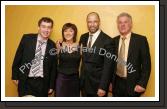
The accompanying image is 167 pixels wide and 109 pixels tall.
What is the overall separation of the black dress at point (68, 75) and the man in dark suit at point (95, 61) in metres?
0.06

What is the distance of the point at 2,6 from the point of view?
11.0ft

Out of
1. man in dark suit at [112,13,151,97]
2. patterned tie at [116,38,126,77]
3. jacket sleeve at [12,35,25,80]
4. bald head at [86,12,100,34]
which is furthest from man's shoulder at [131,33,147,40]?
jacket sleeve at [12,35,25,80]

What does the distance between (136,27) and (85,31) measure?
500 millimetres

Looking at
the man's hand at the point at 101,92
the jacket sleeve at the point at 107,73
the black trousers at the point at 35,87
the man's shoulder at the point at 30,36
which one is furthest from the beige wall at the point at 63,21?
the man's hand at the point at 101,92

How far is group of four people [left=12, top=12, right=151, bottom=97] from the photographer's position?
326 centimetres

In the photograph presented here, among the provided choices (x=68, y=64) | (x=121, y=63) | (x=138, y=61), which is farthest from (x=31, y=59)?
(x=138, y=61)

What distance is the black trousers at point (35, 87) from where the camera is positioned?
3289 millimetres

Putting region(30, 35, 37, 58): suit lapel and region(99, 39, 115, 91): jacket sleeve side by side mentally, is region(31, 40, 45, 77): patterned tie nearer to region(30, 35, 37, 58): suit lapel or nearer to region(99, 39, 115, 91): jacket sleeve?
region(30, 35, 37, 58): suit lapel

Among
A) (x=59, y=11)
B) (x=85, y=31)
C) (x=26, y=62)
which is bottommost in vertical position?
(x=26, y=62)

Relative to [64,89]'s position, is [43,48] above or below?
above

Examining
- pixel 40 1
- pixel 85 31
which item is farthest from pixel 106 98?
pixel 40 1

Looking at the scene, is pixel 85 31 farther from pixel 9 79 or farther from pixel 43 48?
pixel 9 79

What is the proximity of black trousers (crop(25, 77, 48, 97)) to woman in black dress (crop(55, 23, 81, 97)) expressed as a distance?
15cm

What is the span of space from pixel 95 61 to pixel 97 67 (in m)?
0.06
